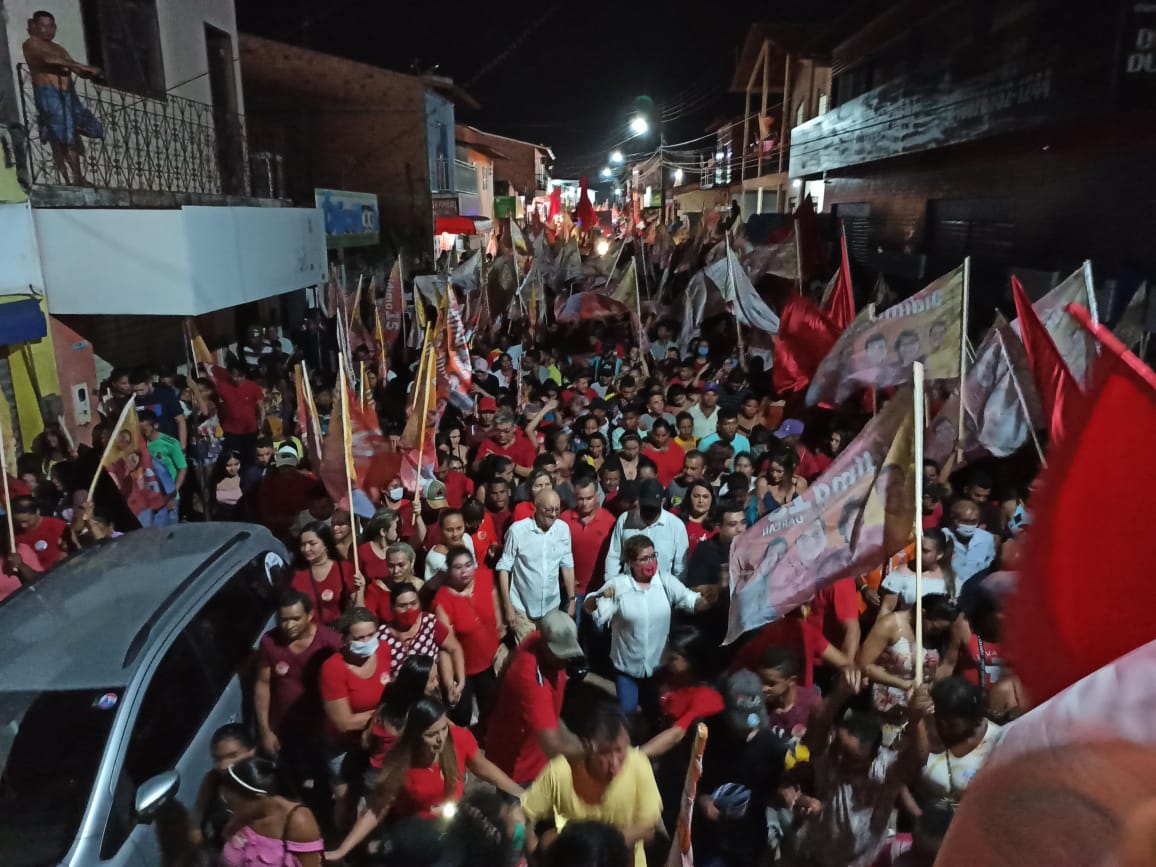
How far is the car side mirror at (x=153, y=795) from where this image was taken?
3.30 metres

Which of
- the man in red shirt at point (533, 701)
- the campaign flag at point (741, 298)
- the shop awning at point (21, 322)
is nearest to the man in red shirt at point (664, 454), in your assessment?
the man in red shirt at point (533, 701)

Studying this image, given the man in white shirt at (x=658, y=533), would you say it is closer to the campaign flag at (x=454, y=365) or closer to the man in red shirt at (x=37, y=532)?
the campaign flag at (x=454, y=365)

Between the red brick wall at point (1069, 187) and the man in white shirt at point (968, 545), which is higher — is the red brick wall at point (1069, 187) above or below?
above

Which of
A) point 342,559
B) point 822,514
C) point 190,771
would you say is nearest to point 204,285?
point 342,559

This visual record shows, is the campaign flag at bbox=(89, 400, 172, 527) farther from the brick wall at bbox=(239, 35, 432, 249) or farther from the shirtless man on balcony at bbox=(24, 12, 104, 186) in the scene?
the brick wall at bbox=(239, 35, 432, 249)

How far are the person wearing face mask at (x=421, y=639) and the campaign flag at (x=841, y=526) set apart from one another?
1.52 metres

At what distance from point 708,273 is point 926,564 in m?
8.15

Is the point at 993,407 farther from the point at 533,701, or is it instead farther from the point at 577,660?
the point at 533,701

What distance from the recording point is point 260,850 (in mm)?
3385

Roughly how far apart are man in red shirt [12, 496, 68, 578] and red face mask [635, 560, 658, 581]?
4.00 meters

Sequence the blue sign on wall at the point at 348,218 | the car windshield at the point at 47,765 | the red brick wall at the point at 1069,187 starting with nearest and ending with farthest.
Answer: the car windshield at the point at 47,765, the red brick wall at the point at 1069,187, the blue sign on wall at the point at 348,218

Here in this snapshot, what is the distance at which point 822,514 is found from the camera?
4.45 metres

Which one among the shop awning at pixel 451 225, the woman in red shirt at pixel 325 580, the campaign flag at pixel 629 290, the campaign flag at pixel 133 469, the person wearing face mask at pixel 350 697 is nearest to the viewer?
the person wearing face mask at pixel 350 697

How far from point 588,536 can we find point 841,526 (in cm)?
196
